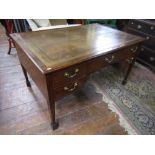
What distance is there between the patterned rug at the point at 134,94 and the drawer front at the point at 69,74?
0.70m

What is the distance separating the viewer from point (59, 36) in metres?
1.41

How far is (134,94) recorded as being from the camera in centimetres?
176

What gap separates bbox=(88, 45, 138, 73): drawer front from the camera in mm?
1195

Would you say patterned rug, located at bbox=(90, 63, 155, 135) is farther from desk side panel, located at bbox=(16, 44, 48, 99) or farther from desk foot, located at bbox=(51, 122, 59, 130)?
desk side panel, located at bbox=(16, 44, 48, 99)

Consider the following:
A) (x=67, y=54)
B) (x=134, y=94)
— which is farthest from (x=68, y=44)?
(x=134, y=94)

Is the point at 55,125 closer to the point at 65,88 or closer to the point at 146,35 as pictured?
the point at 65,88

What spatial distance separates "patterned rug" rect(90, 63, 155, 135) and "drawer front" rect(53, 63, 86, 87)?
27.6 inches

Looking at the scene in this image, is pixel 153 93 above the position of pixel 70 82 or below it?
below

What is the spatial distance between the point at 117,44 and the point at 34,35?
0.81m

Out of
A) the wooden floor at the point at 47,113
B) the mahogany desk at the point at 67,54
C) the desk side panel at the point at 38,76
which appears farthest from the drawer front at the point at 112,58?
the wooden floor at the point at 47,113

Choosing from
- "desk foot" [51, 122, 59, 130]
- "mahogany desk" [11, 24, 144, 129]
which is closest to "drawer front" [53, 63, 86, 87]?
"mahogany desk" [11, 24, 144, 129]
